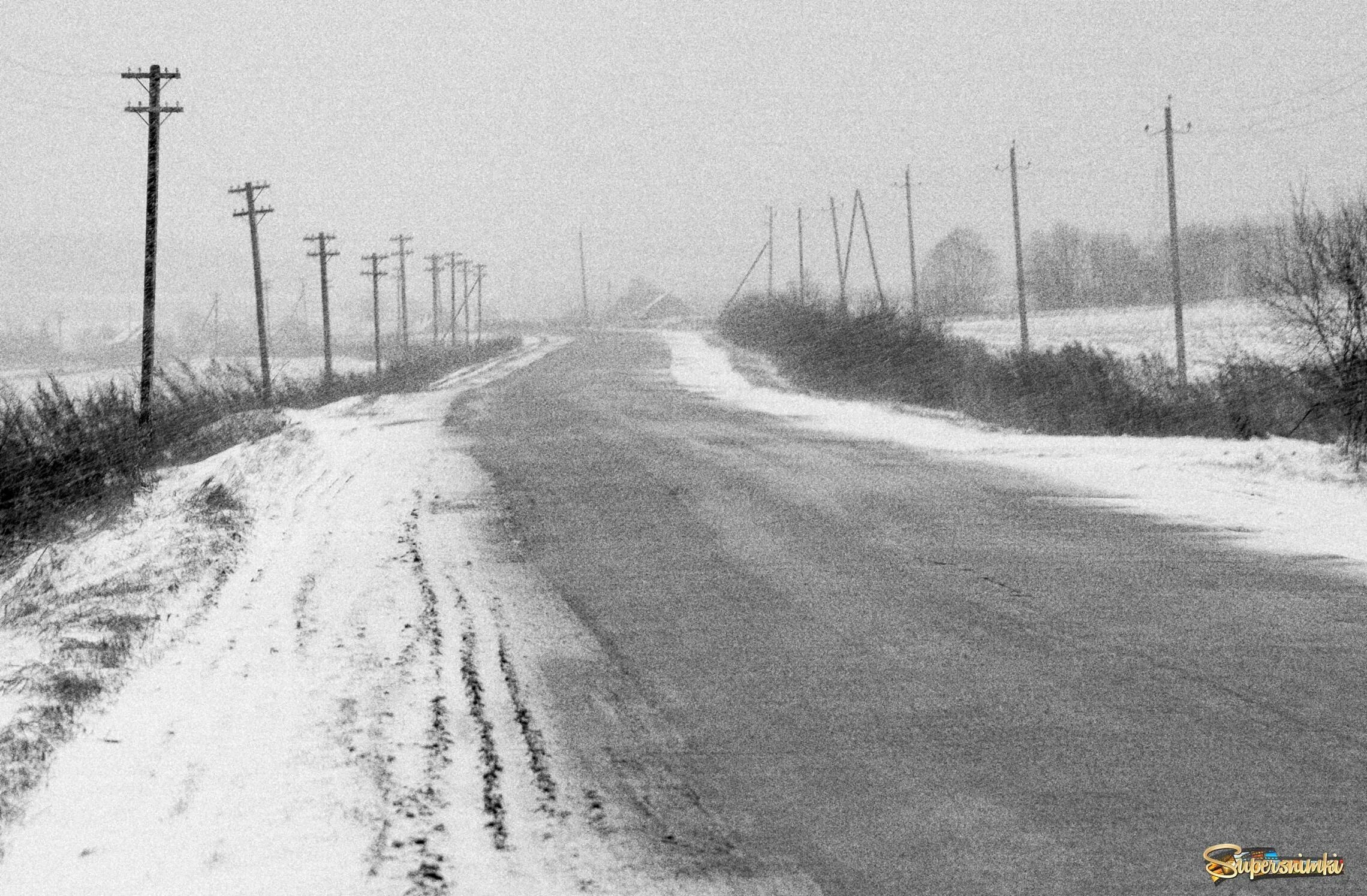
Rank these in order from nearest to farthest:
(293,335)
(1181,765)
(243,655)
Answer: (1181,765) < (243,655) < (293,335)

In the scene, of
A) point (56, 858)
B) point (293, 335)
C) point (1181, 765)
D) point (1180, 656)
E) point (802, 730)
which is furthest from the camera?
point (293, 335)

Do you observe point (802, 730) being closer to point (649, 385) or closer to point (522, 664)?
point (522, 664)

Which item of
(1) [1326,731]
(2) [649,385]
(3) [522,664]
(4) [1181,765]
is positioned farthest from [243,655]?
(2) [649,385]

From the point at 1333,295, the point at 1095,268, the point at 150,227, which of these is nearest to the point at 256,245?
the point at 150,227

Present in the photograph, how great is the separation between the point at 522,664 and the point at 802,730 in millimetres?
1716

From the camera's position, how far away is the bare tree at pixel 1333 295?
13.3 meters

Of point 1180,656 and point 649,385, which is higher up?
point 649,385

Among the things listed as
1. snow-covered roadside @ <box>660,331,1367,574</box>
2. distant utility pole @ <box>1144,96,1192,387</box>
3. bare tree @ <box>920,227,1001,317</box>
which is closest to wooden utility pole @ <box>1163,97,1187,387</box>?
distant utility pole @ <box>1144,96,1192,387</box>

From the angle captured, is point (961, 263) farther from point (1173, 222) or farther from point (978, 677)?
point (978, 677)

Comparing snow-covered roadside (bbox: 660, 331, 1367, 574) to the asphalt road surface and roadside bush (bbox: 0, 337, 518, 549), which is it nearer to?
the asphalt road surface

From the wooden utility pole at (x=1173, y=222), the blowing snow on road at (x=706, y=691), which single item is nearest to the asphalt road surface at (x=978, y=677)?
the blowing snow on road at (x=706, y=691)

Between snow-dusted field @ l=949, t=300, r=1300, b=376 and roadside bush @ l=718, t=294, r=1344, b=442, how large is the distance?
4.54 m

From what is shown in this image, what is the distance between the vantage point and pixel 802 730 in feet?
16.4

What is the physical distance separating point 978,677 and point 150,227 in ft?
71.7
